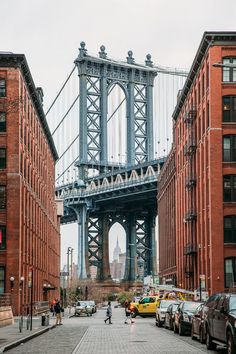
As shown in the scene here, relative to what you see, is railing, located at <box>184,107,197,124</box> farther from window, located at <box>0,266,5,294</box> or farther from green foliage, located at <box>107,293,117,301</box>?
green foliage, located at <box>107,293,117,301</box>

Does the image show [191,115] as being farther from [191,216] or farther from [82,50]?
[82,50]

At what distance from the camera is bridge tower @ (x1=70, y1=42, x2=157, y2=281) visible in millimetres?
151250

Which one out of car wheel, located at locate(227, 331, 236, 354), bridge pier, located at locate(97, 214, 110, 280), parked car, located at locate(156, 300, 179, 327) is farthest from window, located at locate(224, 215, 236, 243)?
bridge pier, located at locate(97, 214, 110, 280)

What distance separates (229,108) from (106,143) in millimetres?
84432

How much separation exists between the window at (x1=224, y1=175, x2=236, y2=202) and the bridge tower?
75.5m

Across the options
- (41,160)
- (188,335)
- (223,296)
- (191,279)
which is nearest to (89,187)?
(41,160)

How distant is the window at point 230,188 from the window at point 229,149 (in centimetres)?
148

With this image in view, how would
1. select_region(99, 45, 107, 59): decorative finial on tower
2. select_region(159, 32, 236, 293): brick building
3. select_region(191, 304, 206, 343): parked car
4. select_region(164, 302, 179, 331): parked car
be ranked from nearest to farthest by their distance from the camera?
select_region(191, 304, 206, 343): parked car < select_region(164, 302, 179, 331): parked car < select_region(159, 32, 236, 293): brick building < select_region(99, 45, 107, 59): decorative finial on tower

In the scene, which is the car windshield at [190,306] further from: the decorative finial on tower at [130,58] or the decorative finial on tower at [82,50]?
the decorative finial on tower at [130,58]

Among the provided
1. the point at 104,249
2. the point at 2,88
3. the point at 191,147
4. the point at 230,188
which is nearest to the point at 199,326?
the point at 230,188

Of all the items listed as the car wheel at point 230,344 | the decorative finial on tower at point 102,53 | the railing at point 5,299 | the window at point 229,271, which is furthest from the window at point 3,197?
the decorative finial on tower at point 102,53

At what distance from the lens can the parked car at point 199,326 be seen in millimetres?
32375

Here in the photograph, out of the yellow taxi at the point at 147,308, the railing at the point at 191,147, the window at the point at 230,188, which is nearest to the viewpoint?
the window at the point at 230,188

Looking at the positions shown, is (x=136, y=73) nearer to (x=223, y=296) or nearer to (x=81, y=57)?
(x=81, y=57)
